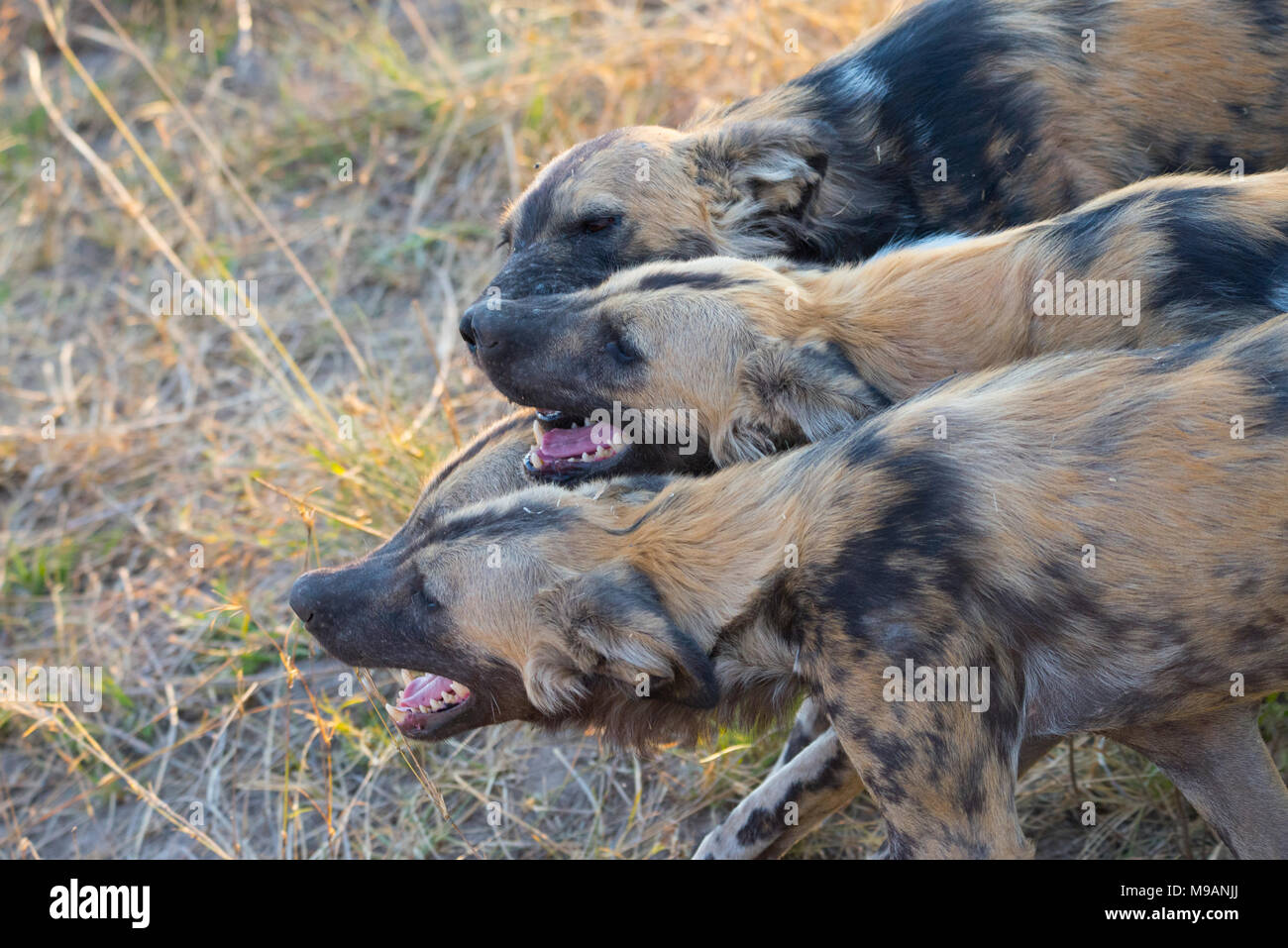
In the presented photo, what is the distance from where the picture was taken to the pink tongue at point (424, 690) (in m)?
3.52

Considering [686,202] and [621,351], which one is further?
[686,202]

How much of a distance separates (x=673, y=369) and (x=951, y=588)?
1.05 m

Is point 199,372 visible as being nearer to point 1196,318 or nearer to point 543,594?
point 543,594

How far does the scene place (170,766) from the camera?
4.67 m

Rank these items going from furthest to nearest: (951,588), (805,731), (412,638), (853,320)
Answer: (805,731), (853,320), (412,638), (951,588)

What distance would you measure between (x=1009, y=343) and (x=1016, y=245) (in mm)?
258

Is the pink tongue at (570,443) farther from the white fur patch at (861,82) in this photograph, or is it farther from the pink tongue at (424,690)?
the white fur patch at (861,82)

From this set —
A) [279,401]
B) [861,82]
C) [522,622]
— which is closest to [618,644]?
[522,622]

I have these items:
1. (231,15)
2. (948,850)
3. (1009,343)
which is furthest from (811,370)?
(231,15)

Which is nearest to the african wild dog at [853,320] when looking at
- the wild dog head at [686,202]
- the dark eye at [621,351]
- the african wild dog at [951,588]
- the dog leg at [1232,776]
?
the dark eye at [621,351]

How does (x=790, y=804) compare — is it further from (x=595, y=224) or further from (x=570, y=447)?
(x=595, y=224)

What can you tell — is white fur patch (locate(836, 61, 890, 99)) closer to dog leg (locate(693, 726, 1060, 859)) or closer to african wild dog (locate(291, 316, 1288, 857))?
african wild dog (locate(291, 316, 1288, 857))

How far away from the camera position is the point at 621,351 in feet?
12.0

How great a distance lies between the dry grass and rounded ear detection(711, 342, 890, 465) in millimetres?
835
